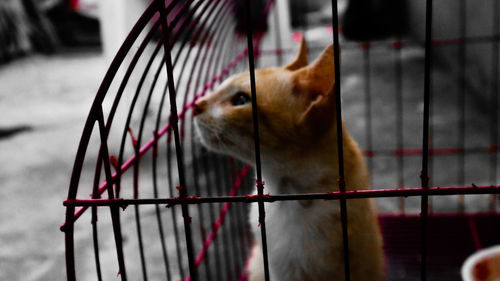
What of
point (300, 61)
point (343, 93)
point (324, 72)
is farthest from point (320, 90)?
point (343, 93)

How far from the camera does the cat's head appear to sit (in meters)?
1.00

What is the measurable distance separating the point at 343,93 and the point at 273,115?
345 cm

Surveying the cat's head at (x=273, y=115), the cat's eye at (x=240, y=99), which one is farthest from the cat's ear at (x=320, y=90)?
the cat's eye at (x=240, y=99)

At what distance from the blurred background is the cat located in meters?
0.72

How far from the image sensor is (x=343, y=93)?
4371 millimetres

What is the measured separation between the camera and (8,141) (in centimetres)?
397

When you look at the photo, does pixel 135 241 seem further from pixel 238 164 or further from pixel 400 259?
pixel 400 259

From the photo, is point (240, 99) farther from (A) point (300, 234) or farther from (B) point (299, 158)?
(A) point (300, 234)

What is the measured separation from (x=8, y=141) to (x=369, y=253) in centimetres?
357

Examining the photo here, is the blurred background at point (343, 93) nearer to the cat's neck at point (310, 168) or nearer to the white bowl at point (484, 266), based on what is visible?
the white bowl at point (484, 266)

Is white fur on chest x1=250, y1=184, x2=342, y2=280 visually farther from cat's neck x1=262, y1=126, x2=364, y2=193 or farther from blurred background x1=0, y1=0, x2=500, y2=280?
blurred background x1=0, y1=0, x2=500, y2=280

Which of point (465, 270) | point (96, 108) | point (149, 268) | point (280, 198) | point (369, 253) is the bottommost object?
point (149, 268)

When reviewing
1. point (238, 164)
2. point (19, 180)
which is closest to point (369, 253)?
point (238, 164)

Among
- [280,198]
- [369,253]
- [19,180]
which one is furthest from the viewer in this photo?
[19,180]
